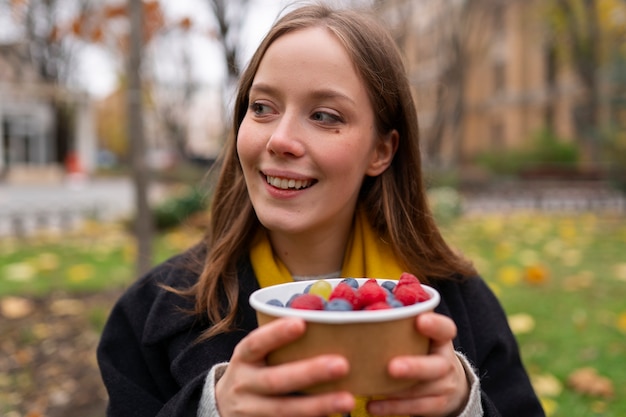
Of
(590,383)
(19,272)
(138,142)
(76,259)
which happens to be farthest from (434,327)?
(76,259)

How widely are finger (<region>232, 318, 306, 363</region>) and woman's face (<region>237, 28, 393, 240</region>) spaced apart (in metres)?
0.54

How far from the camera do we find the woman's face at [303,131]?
1.55m

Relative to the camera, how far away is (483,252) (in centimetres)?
750

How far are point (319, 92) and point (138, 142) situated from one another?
2.81m

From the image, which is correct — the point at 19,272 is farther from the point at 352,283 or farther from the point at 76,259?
the point at 352,283

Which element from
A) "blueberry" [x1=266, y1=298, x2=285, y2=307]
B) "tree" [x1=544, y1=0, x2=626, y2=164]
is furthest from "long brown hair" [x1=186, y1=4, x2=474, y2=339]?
"tree" [x1=544, y1=0, x2=626, y2=164]

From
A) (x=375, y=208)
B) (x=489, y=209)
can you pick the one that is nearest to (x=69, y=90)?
(x=489, y=209)

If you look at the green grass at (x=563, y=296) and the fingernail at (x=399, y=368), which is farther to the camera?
the green grass at (x=563, y=296)

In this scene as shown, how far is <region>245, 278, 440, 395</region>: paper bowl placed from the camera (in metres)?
1.02

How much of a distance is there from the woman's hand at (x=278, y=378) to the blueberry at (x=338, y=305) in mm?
80

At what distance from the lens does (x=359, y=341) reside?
3.40 feet

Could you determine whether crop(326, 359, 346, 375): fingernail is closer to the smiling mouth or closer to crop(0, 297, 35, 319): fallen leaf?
the smiling mouth

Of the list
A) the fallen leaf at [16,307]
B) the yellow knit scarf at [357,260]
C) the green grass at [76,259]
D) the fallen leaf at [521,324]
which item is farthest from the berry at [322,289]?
the fallen leaf at [16,307]

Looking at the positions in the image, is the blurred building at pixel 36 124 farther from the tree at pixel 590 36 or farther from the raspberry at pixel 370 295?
the raspberry at pixel 370 295
